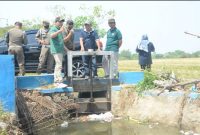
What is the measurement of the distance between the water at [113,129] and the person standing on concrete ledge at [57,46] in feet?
4.05

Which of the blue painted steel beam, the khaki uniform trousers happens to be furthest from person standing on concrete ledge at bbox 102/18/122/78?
the blue painted steel beam

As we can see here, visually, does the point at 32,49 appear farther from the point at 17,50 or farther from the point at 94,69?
the point at 94,69

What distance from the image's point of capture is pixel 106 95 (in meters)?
11.9

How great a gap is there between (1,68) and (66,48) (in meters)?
3.90

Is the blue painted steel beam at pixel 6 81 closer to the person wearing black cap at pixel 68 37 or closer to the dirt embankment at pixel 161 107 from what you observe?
the person wearing black cap at pixel 68 37

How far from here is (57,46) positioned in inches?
426

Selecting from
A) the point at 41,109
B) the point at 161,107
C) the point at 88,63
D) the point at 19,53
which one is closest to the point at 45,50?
the point at 19,53

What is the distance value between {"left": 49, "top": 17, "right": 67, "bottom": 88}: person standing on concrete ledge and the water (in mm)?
1236

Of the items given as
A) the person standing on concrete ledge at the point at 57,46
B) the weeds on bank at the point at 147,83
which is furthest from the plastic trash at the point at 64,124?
the weeds on bank at the point at 147,83

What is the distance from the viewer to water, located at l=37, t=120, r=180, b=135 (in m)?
9.48

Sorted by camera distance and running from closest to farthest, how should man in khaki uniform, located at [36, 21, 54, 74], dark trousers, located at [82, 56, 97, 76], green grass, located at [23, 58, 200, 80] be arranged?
dark trousers, located at [82, 56, 97, 76], man in khaki uniform, located at [36, 21, 54, 74], green grass, located at [23, 58, 200, 80]

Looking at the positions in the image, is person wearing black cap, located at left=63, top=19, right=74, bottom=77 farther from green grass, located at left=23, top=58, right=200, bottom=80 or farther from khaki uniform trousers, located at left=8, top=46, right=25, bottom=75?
green grass, located at left=23, top=58, right=200, bottom=80

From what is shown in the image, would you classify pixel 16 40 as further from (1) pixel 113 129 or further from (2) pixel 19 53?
(1) pixel 113 129

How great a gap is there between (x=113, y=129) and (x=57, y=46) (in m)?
2.55
